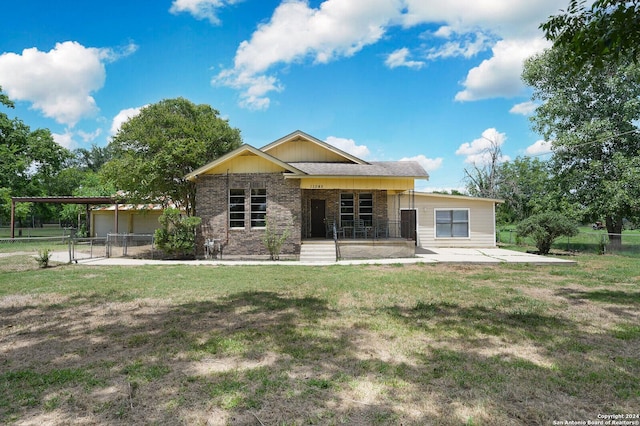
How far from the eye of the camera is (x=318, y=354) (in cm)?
450

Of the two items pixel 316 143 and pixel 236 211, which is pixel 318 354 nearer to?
pixel 236 211

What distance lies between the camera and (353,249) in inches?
632

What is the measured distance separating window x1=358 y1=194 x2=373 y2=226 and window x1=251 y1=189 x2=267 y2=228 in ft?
17.0

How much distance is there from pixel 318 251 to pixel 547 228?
11.2 m

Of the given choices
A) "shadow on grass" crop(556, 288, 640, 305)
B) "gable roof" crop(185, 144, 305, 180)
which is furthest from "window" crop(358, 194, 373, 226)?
"shadow on grass" crop(556, 288, 640, 305)

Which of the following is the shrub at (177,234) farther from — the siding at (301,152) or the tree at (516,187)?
the tree at (516,187)

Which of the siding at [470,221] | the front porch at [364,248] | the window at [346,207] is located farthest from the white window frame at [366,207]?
the siding at [470,221]

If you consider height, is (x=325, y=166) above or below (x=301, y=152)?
below

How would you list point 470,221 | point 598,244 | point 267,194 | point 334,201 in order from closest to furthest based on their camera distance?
point 267,194 → point 598,244 → point 334,201 → point 470,221

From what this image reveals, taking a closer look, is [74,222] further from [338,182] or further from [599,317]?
[599,317]

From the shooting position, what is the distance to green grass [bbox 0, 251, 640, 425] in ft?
10.5

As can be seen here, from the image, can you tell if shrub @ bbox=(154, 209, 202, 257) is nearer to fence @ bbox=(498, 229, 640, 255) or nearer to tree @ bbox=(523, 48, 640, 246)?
fence @ bbox=(498, 229, 640, 255)

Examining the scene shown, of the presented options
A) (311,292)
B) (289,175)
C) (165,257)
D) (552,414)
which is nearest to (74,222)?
(165,257)

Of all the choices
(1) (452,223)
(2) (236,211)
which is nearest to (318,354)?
(2) (236,211)
